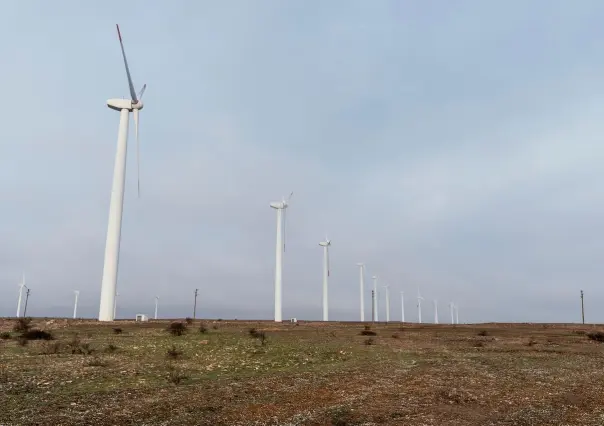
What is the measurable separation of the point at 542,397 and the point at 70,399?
2171 centimetres

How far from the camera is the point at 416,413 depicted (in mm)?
20328

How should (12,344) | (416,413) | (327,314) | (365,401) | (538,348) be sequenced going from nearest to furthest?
1. (416,413)
2. (365,401)
3. (12,344)
4. (538,348)
5. (327,314)

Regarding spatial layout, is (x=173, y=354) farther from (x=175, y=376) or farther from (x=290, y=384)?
(x=290, y=384)

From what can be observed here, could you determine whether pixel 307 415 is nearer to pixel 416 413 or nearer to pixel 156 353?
pixel 416 413

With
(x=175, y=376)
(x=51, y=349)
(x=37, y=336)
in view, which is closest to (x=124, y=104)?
(x=37, y=336)

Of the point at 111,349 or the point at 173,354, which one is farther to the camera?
the point at 111,349

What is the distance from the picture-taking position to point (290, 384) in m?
25.4

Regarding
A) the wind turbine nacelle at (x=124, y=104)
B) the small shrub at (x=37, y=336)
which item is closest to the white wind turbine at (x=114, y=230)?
the wind turbine nacelle at (x=124, y=104)

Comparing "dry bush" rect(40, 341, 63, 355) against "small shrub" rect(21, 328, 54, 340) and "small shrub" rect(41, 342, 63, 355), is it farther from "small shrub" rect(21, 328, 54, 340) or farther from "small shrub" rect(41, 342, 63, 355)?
"small shrub" rect(21, 328, 54, 340)

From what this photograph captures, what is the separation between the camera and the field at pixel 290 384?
63.1 ft

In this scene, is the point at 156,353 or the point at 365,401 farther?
the point at 156,353

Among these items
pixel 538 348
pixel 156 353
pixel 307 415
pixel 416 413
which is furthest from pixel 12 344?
pixel 538 348

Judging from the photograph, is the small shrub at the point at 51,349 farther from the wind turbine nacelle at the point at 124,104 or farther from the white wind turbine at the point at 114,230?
the wind turbine nacelle at the point at 124,104

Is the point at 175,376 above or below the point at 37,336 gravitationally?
below
